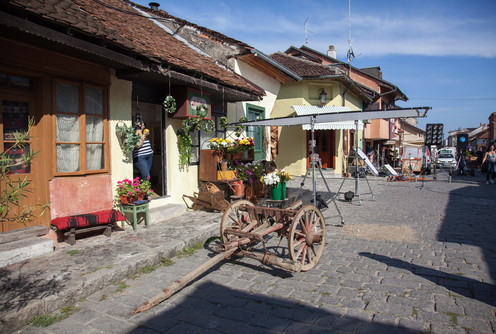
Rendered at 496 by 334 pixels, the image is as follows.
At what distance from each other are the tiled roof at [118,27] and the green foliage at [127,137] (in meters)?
1.35

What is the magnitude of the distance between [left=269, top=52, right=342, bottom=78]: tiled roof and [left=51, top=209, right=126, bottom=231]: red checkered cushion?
12339 mm

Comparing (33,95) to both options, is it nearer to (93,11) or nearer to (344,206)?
(93,11)

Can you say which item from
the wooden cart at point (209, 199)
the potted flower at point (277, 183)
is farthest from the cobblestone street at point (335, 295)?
the potted flower at point (277, 183)

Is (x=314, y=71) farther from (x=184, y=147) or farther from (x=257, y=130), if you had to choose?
(x=184, y=147)

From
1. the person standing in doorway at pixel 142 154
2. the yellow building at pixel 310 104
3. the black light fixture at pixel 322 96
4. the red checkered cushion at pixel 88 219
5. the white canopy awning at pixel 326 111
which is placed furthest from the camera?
the black light fixture at pixel 322 96

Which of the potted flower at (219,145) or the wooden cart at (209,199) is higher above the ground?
the potted flower at (219,145)

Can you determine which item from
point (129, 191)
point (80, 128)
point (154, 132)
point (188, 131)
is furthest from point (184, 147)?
point (80, 128)

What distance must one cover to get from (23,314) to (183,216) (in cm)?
420

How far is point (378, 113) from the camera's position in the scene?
5.95 meters

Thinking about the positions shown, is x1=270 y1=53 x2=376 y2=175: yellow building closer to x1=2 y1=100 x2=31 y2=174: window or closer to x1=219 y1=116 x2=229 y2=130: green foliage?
x1=219 y1=116 x2=229 y2=130: green foliage

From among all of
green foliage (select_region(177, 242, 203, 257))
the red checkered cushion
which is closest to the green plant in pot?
the red checkered cushion

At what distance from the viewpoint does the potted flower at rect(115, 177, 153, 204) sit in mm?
6094

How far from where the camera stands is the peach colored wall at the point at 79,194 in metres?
5.21

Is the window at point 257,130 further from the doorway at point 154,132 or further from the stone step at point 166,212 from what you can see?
the stone step at point 166,212
